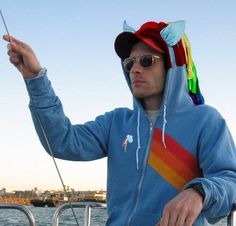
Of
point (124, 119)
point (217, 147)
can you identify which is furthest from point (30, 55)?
point (217, 147)

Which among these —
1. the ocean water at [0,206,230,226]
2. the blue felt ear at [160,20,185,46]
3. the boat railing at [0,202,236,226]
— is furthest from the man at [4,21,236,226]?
the boat railing at [0,202,236,226]

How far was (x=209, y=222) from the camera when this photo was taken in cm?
221

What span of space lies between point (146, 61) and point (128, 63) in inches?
4.6

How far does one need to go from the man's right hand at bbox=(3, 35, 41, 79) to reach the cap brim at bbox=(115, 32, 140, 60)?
651 mm

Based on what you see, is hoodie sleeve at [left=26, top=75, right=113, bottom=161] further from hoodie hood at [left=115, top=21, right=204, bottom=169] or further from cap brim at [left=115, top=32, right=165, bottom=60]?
cap brim at [left=115, top=32, right=165, bottom=60]

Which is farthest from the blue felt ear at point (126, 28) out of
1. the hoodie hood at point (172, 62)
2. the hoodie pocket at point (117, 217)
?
the hoodie pocket at point (117, 217)

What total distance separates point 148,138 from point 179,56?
456mm

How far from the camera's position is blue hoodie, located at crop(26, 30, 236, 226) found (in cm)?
214

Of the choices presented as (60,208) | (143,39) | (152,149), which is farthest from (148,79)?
(60,208)

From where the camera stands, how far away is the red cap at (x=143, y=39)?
247 cm

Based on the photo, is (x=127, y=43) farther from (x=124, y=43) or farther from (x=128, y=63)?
(x=128, y=63)

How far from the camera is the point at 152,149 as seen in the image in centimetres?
234

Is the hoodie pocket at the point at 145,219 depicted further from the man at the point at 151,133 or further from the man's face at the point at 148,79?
the man's face at the point at 148,79

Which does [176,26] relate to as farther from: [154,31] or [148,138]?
[148,138]
